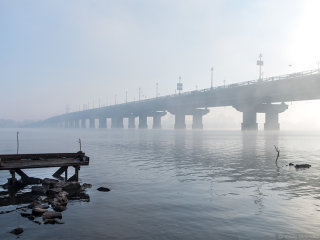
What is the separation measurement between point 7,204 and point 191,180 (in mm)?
11603

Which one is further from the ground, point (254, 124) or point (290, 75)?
point (290, 75)

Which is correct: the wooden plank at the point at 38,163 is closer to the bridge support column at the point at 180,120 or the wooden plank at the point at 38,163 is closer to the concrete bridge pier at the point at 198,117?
the concrete bridge pier at the point at 198,117

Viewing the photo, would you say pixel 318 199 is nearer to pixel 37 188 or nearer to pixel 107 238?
pixel 107 238

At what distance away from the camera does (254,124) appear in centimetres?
13475

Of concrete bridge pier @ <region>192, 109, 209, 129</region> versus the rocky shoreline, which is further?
concrete bridge pier @ <region>192, 109, 209, 129</region>

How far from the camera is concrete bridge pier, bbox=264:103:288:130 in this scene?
427 ft

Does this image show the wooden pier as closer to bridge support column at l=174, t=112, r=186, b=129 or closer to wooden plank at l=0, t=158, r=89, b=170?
wooden plank at l=0, t=158, r=89, b=170

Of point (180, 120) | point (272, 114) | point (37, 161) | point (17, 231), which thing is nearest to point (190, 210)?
point (17, 231)

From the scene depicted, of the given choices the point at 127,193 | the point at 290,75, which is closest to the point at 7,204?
the point at 127,193

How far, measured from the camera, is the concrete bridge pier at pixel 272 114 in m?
130

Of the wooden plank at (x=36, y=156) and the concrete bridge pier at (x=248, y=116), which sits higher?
the concrete bridge pier at (x=248, y=116)

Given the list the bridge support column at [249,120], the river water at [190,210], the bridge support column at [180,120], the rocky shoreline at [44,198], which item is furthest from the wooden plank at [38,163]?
the bridge support column at [180,120]

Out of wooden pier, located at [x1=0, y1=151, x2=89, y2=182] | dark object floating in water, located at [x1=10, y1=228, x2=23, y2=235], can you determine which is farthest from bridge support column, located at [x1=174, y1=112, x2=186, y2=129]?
Answer: dark object floating in water, located at [x1=10, y1=228, x2=23, y2=235]

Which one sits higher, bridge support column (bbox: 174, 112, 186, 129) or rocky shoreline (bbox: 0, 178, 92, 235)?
bridge support column (bbox: 174, 112, 186, 129)
